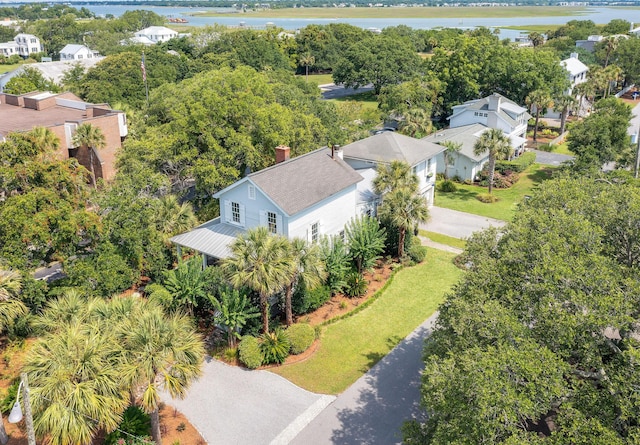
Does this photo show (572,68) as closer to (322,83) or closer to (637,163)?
(637,163)

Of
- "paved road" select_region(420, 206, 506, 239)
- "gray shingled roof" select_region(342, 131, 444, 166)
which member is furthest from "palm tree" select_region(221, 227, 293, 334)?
"paved road" select_region(420, 206, 506, 239)

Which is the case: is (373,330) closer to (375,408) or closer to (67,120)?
(375,408)

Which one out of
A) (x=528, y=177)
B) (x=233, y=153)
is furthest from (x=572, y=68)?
(x=233, y=153)

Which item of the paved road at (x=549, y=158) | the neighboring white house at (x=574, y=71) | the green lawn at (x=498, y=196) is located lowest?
the green lawn at (x=498, y=196)

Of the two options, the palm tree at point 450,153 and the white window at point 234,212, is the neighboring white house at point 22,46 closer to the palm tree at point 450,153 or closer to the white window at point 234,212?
the palm tree at point 450,153

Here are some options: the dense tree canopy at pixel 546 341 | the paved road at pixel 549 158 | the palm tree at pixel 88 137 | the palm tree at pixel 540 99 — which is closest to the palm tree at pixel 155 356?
the dense tree canopy at pixel 546 341

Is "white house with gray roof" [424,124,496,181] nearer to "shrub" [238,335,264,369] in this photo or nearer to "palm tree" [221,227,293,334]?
"palm tree" [221,227,293,334]
